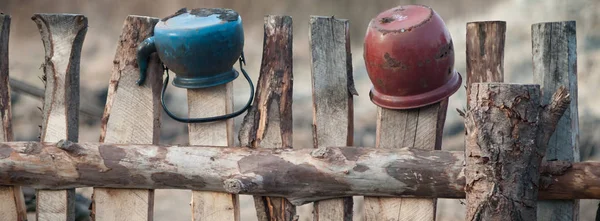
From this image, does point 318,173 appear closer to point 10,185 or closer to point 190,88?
point 190,88

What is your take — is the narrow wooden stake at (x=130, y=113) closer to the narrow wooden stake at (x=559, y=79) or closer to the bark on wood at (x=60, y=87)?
the bark on wood at (x=60, y=87)

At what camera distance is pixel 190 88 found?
2984 mm

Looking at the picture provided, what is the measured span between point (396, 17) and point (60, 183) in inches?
54.7

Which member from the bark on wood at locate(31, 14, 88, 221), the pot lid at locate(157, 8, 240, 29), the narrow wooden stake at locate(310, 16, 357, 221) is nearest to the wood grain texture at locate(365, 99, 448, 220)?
the narrow wooden stake at locate(310, 16, 357, 221)

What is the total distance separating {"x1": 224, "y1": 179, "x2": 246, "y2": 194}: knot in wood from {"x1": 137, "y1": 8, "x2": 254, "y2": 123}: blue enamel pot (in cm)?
29

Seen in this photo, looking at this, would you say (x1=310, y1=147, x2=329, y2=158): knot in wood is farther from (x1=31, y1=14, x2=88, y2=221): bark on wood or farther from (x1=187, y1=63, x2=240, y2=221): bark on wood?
(x1=31, y1=14, x2=88, y2=221): bark on wood

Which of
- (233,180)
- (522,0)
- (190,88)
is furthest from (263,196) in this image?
(522,0)

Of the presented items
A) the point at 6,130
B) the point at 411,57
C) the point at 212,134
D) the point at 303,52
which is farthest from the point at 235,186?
the point at 303,52

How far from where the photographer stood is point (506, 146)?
2.34 m

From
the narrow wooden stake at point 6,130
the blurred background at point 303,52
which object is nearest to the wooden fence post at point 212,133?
the narrow wooden stake at point 6,130

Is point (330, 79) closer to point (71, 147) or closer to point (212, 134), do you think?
point (212, 134)

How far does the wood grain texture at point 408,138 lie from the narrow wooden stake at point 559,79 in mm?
330

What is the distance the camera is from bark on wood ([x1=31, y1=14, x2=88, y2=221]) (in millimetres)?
3158

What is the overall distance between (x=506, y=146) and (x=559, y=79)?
46cm
